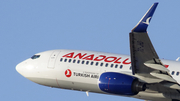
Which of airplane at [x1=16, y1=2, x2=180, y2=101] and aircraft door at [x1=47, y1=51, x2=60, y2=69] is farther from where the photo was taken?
aircraft door at [x1=47, y1=51, x2=60, y2=69]

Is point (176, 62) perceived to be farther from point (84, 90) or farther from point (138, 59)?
point (84, 90)

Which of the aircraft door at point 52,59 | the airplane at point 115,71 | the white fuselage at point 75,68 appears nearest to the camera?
the airplane at point 115,71

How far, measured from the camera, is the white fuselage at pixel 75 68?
38719 millimetres

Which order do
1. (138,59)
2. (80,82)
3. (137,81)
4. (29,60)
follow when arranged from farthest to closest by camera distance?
(29,60) → (80,82) → (137,81) → (138,59)

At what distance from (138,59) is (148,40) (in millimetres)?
3589

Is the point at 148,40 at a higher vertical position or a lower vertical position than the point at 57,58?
higher

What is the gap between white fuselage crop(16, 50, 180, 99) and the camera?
38.7m

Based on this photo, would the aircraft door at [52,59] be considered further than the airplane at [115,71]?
Yes

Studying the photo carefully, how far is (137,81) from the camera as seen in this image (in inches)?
1405

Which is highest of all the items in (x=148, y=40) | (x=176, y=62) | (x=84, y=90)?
(x=148, y=40)

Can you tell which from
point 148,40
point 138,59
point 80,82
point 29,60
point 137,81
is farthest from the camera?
point 29,60

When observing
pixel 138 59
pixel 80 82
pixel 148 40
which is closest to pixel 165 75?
pixel 138 59

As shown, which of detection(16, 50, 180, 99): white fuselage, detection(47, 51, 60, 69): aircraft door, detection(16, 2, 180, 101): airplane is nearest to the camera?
detection(16, 2, 180, 101): airplane

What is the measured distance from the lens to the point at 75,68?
134 feet
